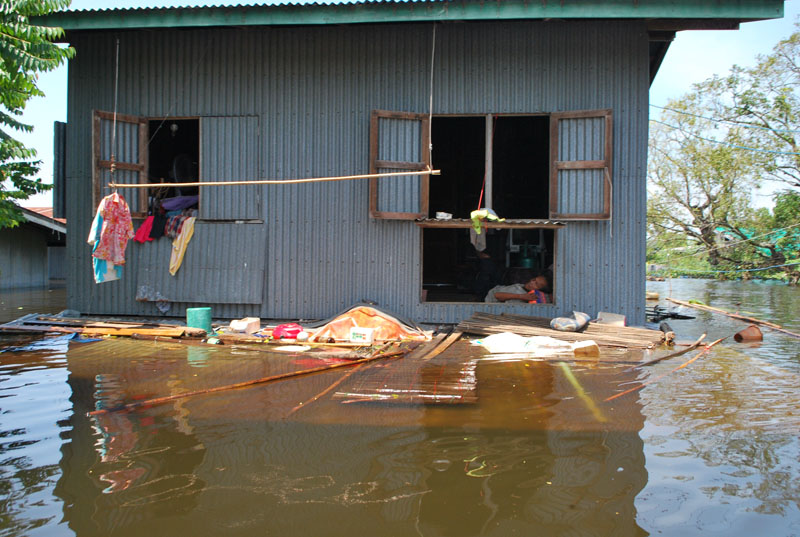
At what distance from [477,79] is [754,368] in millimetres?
6132

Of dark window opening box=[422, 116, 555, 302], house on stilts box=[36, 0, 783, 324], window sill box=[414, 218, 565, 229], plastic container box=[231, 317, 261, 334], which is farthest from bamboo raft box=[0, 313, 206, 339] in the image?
dark window opening box=[422, 116, 555, 302]

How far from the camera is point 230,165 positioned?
9.69 m

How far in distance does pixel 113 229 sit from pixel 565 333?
23.8ft

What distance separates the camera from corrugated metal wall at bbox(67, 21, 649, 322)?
9039 millimetres

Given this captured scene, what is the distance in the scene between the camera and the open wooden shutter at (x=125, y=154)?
30.9ft

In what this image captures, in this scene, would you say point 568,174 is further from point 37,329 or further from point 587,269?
point 37,329

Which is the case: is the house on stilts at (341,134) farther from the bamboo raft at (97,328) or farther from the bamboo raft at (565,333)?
the bamboo raft at (97,328)

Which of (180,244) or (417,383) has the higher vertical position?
(180,244)

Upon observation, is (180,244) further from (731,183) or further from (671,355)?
(731,183)

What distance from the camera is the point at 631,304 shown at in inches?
352

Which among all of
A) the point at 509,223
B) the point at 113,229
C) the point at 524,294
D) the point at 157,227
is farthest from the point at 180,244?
the point at 524,294

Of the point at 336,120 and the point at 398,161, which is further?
the point at 336,120

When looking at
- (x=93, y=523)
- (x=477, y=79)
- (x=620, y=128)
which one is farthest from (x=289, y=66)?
(x=93, y=523)

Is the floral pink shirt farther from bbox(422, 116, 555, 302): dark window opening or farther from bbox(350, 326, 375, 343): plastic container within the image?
bbox(422, 116, 555, 302): dark window opening
